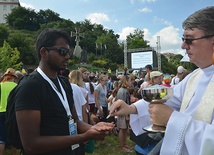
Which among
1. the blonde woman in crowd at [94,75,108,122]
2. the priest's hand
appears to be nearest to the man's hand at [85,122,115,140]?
the priest's hand

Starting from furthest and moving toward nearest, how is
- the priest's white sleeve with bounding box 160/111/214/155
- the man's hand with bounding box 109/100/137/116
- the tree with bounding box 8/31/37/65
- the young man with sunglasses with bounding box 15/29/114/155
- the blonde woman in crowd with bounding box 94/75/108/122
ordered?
the tree with bounding box 8/31/37/65
the blonde woman in crowd with bounding box 94/75/108/122
the man's hand with bounding box 109/100/137/116
the young man with sunglasses with bounding box 15/29/114/155
the priest's white sleeve with bounding box 160/111/214/155

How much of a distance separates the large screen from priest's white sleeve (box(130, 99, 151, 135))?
33576 mm

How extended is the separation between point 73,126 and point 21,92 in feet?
1.97

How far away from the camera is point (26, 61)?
163ft

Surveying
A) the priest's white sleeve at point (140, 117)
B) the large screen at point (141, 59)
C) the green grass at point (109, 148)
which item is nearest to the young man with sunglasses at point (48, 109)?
the priest's white sleeve at point (140, 117)

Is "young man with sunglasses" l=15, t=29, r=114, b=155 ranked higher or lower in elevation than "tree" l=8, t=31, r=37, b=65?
lower

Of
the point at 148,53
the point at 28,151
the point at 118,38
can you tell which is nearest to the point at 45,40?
the point at 28,151

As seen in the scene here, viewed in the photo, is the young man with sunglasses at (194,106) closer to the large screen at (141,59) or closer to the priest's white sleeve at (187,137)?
the priest's white sleeve at (187,137)

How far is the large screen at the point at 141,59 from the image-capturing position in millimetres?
35656

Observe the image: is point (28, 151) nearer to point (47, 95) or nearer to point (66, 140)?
point (66, 140)

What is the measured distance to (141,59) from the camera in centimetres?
3616


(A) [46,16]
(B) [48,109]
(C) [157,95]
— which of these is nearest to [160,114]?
(C) [157,95]

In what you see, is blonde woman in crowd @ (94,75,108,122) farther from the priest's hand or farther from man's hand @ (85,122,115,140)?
the priest's hand

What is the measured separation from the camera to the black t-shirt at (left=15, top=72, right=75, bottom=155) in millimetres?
1849
